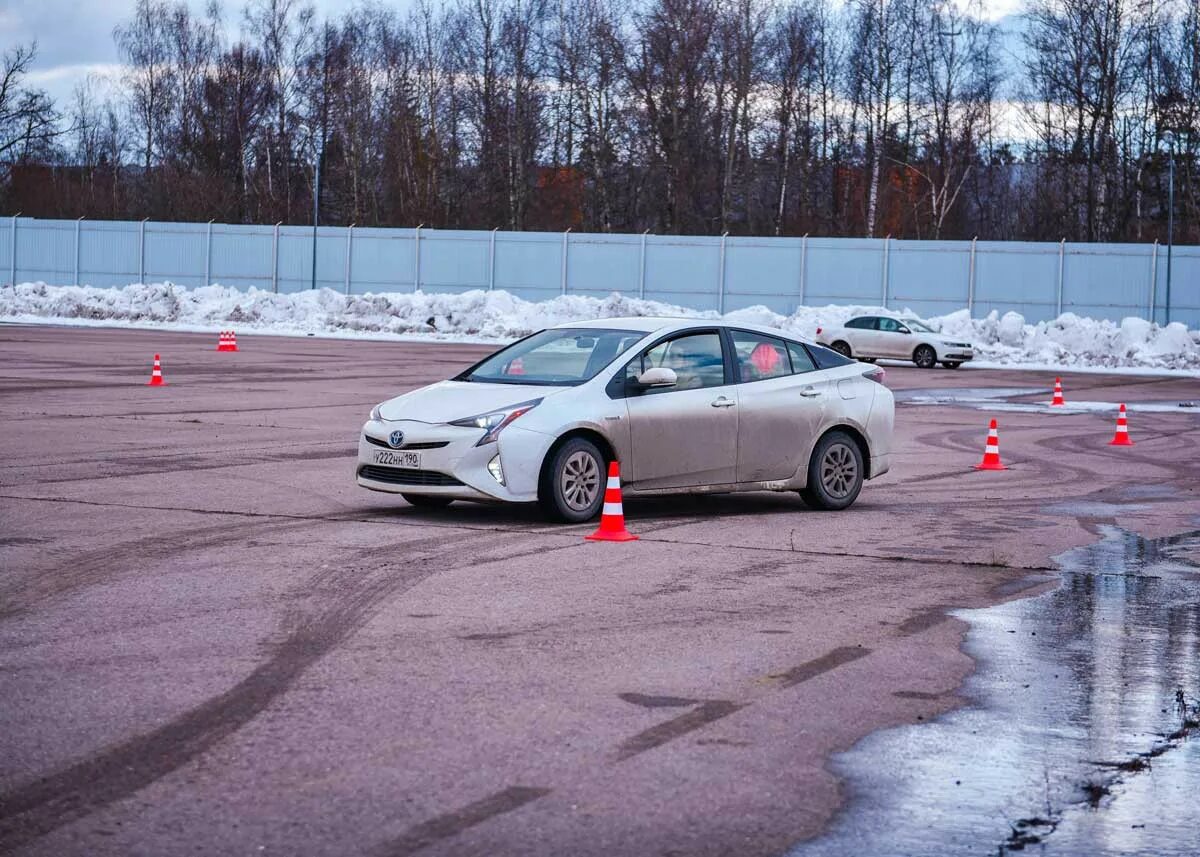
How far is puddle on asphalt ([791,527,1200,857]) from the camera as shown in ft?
16.8

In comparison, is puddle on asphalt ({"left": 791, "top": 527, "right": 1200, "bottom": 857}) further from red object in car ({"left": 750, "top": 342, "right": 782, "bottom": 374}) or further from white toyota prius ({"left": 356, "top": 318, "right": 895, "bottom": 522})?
red object in car ({"left": 750, "top": 342, "right": 782, "bottom": 374})

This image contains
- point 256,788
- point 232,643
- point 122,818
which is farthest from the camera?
point 232,643

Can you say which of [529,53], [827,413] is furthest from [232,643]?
[529,53]

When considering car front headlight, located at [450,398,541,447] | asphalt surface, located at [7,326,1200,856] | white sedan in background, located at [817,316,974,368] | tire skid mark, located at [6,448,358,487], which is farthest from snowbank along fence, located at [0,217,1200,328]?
car front headlight, located at [450,398,541,447]

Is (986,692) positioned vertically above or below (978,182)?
below

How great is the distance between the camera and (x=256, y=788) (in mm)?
5418

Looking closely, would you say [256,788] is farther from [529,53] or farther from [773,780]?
[529,53]

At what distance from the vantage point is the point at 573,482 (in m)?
12.1

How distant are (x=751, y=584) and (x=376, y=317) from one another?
47.7m

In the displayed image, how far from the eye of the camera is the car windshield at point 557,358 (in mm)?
12695

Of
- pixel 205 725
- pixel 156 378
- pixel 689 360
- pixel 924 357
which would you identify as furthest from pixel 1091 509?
pixel 924 357

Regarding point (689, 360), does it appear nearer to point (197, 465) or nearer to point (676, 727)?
point (197, 465)

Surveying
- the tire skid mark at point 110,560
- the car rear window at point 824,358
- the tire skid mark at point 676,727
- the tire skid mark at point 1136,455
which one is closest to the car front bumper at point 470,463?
the tire skid mark at point 110,560

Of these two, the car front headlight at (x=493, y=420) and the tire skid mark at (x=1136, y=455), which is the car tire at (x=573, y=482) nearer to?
the car front headlight at (x=493, y=420)
